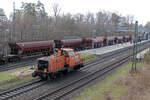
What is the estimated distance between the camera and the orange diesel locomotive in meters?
14.2

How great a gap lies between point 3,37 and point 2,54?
1449 cm

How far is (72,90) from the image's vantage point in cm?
1308

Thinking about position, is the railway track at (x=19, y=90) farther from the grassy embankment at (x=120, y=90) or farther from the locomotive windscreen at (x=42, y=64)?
the grassy embankment at (x=120, y=90)

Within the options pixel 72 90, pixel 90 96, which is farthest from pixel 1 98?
pixel 90 96

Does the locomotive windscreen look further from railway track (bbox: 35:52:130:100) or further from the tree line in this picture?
the tree line

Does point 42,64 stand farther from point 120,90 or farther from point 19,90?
point 120,90

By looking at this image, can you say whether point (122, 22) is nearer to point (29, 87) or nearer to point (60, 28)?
point (60, 28)

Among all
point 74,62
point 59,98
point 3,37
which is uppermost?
point 3,37

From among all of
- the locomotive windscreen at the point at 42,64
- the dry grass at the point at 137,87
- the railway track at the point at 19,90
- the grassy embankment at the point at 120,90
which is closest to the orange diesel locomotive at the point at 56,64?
the locomotive windscreen at the point at 42,64

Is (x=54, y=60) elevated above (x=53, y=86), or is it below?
above

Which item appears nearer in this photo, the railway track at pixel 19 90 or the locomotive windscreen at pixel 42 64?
the railway track at pixel 19 90

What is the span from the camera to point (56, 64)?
1490 cm

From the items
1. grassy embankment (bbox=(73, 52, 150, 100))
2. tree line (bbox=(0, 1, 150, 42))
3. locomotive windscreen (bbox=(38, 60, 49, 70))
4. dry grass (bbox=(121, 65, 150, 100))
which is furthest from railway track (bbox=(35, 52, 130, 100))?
tree line (bbox=(0, 1, 150, 42))

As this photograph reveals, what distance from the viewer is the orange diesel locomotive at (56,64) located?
14195mm
